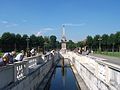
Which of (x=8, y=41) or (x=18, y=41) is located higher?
(x=18, y=41)

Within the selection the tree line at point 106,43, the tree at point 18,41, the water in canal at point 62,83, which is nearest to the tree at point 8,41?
the tree at point 18,41

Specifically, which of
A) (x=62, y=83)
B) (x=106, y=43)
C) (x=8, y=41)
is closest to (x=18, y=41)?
(x=8, y=41)

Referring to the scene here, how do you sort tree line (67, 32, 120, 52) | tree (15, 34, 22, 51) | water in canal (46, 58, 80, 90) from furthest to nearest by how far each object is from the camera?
tree line (67, 32, 120, 52) < tree (15, 34, 22, 51) < water in canal (46, 58, 80, 90)

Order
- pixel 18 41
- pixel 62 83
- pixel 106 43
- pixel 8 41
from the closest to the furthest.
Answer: pixel 62 83
pixel 8 41
pixel 18 41
pixel 106 43

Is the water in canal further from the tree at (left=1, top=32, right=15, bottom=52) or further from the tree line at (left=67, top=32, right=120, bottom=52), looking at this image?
the tree line at (left=67, top=32, right=120, bottom=52)

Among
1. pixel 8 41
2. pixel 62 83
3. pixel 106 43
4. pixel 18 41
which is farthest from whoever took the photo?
pixel 106 43

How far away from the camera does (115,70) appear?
494 inches

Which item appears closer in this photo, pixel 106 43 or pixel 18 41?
pixel 18 41

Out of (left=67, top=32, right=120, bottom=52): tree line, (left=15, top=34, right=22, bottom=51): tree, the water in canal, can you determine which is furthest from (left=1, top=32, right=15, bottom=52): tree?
the water in canal

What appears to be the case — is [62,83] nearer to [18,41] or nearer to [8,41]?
[8,41]

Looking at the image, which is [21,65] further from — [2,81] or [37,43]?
[37,43]

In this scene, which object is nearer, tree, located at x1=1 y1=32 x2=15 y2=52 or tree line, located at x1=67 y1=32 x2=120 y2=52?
tree, located at x1=1 y1=32 x2=15 y2=52

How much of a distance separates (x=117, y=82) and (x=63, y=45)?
299ft

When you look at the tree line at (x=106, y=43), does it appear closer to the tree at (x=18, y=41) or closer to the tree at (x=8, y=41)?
the tree at (x=18, y=41)
